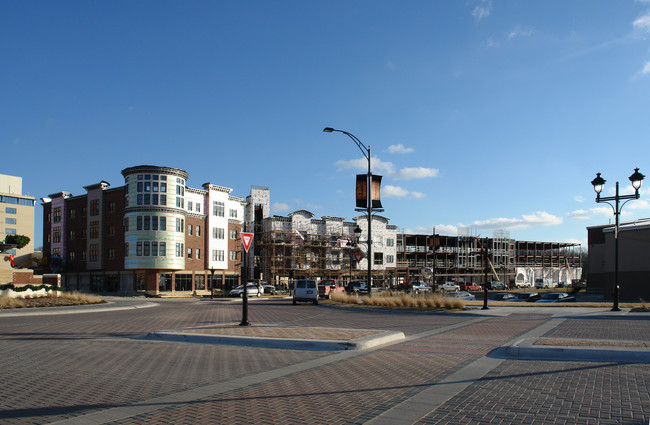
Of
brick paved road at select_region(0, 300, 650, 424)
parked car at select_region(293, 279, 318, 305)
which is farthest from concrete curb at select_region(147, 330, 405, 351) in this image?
parked car at select_region(293, 279, 318, 305)

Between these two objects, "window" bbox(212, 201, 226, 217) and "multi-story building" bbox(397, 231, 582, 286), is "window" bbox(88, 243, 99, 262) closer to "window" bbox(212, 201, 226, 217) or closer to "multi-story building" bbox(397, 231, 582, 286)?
"window" bbox(212, 201, 226, 217)

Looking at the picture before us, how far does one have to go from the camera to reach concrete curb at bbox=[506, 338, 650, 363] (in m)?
10.5

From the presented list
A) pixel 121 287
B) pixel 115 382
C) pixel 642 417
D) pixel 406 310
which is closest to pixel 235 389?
pixel 115 382

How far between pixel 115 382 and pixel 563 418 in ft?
22.4

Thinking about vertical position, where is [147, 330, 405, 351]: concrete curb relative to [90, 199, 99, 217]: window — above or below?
below

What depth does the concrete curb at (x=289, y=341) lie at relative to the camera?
41.5 feet

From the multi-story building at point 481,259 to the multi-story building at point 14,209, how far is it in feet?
196

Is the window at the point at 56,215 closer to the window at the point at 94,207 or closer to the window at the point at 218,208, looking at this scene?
the window at the point at 94,207

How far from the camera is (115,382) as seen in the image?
8.89 metres

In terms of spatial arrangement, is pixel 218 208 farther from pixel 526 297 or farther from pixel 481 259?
pixel 481 259

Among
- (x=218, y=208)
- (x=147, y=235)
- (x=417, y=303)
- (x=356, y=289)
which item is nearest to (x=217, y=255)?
(x=218, y=208)

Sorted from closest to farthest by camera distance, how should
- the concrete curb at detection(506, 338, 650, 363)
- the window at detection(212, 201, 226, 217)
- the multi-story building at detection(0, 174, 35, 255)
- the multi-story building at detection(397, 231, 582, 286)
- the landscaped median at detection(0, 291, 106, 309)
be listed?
the concrete curb at detection(506, 338, 650, 363)
the landscaped median at detection(0, 291, 106, 309)
the window at detection(212, 201, 226, 217)
the multi-story building at detection(0, 174, 35, 255)
the multi-story building at detection(397, 231, 582, 286)

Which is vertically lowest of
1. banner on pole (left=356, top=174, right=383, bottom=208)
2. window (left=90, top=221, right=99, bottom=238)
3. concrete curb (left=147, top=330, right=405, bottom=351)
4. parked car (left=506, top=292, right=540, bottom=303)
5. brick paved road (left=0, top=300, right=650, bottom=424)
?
parked car (left=506, top=292, right=540, bottom=303)

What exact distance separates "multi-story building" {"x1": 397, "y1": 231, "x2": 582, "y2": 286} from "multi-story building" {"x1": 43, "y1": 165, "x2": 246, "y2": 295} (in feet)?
126
